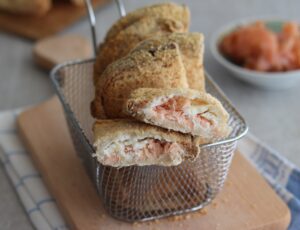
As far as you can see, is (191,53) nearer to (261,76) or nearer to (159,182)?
(159,182)

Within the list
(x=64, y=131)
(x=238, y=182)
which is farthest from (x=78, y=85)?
(x=238, y=182)

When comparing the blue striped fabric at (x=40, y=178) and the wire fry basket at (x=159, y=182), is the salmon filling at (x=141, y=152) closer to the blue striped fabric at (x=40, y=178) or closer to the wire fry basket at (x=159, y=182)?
the wire fry basket at (x=159, y=182)

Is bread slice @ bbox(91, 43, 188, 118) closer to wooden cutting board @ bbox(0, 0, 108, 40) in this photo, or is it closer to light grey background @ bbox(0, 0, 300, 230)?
light grey background @ bbox(0, 0, 300, 230)

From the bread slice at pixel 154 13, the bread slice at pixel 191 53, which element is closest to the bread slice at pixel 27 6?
the bread slice at pixel 154 13

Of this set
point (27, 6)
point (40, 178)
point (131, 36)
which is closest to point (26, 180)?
point (40, 178)

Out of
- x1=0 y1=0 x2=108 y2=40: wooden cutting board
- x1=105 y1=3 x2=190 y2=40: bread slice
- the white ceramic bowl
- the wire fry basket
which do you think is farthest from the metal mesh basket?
x1=0 y1=0 x2=108 y2=40: wooden cutting board
